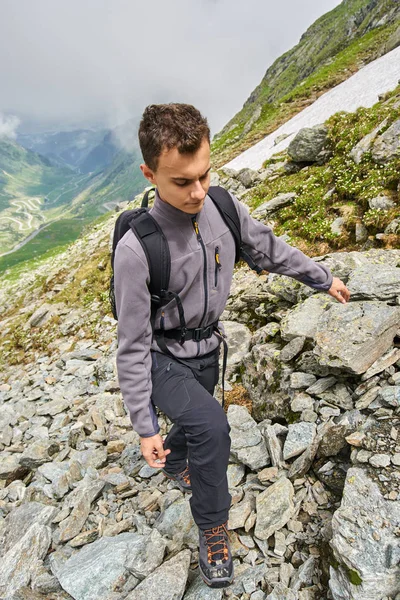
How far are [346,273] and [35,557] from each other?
23.1 feet

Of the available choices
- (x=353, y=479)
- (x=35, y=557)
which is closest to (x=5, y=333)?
(x=35, y=557)

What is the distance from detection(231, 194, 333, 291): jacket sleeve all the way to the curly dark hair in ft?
4.24

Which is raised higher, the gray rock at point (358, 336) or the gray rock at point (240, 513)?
the gray rock at point (358, 336)

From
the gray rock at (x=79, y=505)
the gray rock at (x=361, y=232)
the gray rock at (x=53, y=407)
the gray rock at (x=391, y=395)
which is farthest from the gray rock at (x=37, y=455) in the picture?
the gray rock at (x=361, y=232)

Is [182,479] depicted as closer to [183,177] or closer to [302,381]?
[302,381]

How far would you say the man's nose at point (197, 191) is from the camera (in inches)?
138

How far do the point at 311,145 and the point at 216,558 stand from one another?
17.6 meters

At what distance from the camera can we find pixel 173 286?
396cm

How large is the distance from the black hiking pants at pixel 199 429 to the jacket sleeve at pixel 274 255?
1.80 meters

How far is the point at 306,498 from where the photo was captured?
456cm

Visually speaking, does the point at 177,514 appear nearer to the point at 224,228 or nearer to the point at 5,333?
the point at 224,228

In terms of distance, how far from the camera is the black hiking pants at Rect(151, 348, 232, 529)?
12.4ft

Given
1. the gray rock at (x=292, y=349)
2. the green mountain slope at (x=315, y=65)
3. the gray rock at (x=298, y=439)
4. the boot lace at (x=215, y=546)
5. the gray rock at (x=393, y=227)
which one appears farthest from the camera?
the green mountain slope at (x=315, y=65)

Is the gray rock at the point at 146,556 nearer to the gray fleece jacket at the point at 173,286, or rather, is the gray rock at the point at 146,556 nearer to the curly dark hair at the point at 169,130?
the gray fleece jacket at the point at 173,286
